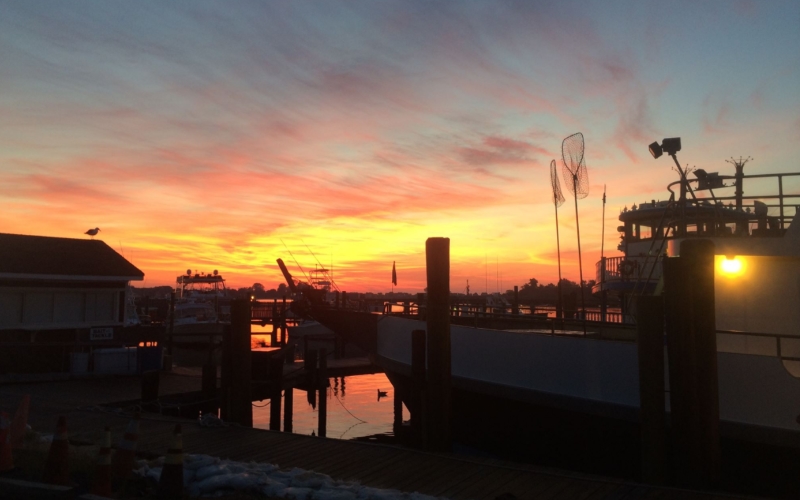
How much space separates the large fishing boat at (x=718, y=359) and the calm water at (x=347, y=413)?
8.42 metres

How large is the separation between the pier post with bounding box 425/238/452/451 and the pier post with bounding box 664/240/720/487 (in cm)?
335

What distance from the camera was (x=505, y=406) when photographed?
11.8 m

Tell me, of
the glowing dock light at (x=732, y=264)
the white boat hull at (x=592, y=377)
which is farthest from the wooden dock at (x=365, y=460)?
the glowing dock light at (x=732, y=264)

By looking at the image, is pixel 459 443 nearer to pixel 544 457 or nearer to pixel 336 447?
pixel 544 457

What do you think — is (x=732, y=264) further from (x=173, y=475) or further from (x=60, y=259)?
(x=60, y=259)

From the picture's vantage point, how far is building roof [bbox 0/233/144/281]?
64.7ft

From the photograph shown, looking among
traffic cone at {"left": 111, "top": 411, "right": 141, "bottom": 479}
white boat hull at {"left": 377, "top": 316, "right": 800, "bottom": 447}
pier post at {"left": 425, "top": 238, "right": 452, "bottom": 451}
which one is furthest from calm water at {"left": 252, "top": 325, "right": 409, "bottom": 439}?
traffic cone at {"left": 111, "top": 411, "right": 141, "bottom": 479}

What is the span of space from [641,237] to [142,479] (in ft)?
43.3

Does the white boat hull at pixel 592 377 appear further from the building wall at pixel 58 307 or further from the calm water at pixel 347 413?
the building wall at pixel 58 307

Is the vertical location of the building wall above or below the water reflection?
above

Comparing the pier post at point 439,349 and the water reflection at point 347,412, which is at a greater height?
the pier post at point 439,349

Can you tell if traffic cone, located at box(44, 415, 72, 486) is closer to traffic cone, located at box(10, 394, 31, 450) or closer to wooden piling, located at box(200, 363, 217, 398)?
traffic cone, located at box(10, 394, 31, 450)

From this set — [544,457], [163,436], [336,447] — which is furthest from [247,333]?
[544,457]

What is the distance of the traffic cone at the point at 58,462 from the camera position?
708 cm
